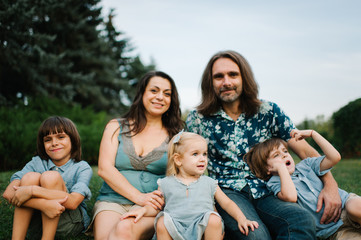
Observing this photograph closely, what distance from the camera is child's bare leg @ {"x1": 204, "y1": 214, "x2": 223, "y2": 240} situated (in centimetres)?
216

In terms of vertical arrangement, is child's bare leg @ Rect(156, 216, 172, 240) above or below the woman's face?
below

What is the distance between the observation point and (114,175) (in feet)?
8.85

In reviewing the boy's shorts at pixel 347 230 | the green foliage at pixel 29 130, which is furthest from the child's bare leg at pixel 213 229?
the green foliage at pixel 29 130

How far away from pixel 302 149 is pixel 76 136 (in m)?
2.41

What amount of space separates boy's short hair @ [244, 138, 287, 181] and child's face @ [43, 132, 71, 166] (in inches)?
73.6

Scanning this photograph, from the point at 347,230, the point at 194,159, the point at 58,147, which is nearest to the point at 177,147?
the point at 194,159

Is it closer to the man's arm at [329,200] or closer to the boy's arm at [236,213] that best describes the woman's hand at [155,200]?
the boy's arm at [236,213]

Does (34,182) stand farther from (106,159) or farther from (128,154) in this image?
(128,154)

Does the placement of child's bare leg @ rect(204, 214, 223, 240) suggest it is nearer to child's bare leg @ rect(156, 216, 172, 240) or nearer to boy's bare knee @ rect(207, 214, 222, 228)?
boy's bare knee @ rect(207, 214, 222, 228)

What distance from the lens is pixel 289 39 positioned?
8883 millimetres

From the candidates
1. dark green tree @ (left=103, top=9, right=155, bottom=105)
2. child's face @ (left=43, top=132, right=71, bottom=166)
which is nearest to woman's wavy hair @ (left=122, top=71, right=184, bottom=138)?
child's face @ (left=43, top=132, right=71, bottom=166)

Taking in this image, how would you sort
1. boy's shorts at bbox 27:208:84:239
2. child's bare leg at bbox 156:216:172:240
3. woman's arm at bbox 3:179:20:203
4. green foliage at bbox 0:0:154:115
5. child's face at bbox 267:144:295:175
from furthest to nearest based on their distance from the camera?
green foliage at bbox 0:0:154:115
child's face at bbox 267:144:295:175
boy's shorts at bbox 27:208:84:239
woman's arm at bbox 3:179:20:203
child's bare leg at bbox 156:216:172:240

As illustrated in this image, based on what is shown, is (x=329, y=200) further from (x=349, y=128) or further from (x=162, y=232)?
(x=349, y=128)

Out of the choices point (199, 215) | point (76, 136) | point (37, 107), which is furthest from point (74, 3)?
point (199, 215)
